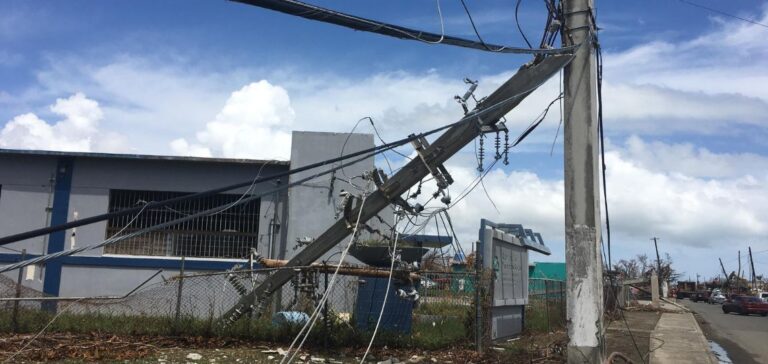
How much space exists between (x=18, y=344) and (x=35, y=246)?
8343 millimetres

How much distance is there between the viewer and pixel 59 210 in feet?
55.5

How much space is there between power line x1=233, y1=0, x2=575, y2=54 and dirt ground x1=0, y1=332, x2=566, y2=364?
468cm

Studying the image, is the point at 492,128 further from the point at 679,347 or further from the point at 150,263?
the point at 150,263

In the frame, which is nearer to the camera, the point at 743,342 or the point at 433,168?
the point at 433,168

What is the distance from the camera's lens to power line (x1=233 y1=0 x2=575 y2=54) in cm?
564

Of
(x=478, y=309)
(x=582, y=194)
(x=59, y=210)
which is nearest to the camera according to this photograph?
(x=582, y=194)

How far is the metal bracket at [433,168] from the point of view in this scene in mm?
8945

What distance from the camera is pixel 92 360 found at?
8.72 m

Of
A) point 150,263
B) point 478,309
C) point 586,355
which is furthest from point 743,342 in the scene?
point 150,263

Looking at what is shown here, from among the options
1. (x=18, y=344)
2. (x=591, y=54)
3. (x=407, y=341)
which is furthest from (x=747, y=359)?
→ (x=18, y=344)

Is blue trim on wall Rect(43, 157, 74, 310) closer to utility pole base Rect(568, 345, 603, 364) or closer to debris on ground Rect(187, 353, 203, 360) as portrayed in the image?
debris on ground Rect(187, 353, 203, 360)

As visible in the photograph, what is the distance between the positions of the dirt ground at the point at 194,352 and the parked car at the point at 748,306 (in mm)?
34240

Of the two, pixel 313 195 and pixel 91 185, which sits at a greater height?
pixel 91 185

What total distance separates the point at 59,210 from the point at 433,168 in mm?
12404
